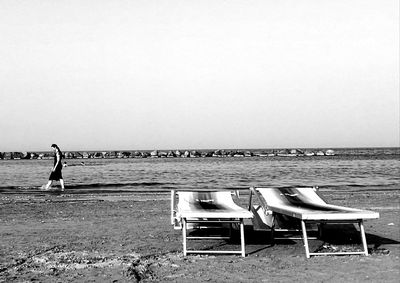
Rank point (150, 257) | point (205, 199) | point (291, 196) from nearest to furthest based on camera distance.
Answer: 1. point (150, 257)
2. point (205, 199)
3. point (291, 196)

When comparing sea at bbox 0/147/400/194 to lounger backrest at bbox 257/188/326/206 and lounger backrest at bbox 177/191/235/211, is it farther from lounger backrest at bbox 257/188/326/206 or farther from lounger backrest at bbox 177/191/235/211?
lounger backrest at bbox 257/188/326/206

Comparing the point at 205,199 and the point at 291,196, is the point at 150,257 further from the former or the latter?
the point at 291,196

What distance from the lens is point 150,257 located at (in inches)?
239

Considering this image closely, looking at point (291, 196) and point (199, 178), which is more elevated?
point (291, 196)

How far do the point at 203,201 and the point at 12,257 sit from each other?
8.63 ft

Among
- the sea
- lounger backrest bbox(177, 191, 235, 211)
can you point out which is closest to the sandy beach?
lounger backrest bbox(177, 191, 235, 211)

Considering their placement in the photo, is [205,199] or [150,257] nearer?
[150,257]

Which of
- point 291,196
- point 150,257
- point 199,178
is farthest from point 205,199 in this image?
point 199,178

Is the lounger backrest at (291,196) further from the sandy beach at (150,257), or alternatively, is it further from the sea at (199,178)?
the sea at (199,178)

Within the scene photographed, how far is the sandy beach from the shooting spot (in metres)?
5.20

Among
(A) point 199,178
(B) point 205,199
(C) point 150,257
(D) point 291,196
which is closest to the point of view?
(C) point 150,257

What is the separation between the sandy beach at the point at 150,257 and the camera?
5.20m

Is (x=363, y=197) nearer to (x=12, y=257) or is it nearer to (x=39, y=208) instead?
(x=39, y=208)

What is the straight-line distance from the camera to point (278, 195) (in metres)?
7.59
